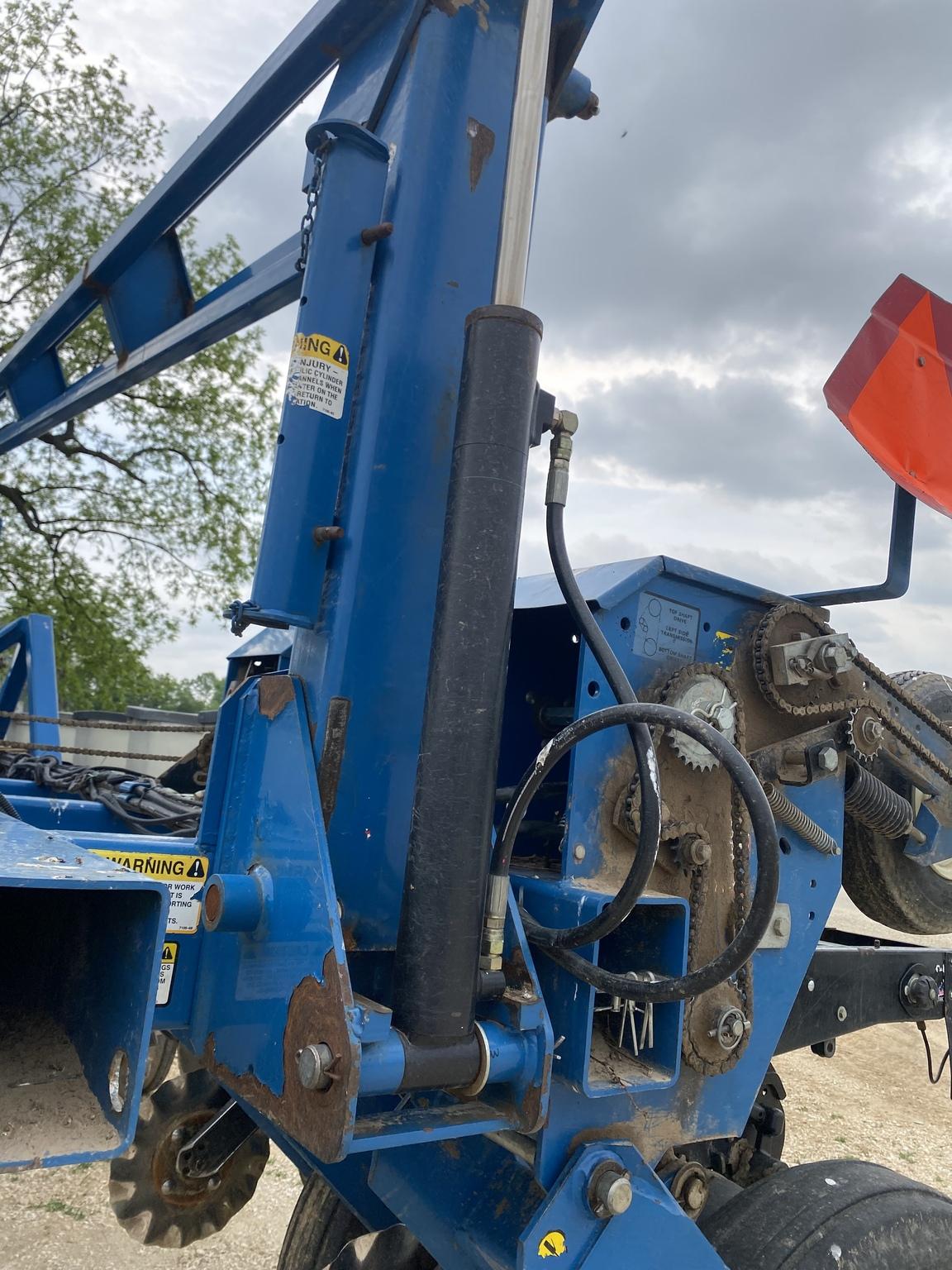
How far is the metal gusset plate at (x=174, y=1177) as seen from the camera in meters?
3.01

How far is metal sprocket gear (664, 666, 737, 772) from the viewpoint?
212cm

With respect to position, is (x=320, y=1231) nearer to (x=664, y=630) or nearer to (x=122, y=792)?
(x=122, y=792)

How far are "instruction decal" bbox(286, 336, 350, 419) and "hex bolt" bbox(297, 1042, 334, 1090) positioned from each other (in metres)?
1.12

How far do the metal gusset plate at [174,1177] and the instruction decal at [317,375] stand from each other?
2.20 m

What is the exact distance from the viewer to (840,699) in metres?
2.49

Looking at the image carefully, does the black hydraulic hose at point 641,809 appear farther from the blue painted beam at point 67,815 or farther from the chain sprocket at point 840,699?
the blue painted beam at point 67,815

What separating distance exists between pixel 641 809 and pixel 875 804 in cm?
105

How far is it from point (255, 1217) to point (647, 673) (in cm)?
299

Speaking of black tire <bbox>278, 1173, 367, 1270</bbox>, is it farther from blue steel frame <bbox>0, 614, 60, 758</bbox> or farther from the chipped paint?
the chipped paint

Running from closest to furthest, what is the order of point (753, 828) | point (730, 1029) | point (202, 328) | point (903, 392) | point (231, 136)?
point (753, 828) < point (730, 1029) < point (903, 392) < point (231, 136) < point (202, 328)

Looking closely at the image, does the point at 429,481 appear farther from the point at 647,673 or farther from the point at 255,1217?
the point at 255,1217

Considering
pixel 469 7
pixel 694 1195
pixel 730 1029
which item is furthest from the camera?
pixel 694 1195

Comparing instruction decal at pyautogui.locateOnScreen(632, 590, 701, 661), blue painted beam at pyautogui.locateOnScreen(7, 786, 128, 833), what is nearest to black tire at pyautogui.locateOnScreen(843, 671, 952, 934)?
instruction decal at pyautogui.locateOnScreen(632, 590, 701, 661)

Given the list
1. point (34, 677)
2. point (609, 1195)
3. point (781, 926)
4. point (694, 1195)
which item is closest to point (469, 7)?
point (781, 926)
